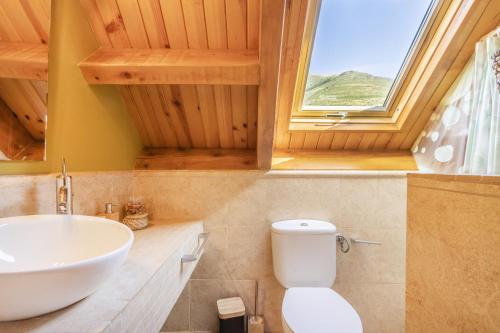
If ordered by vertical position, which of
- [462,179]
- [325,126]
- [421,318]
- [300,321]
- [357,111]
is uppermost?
[357,111]

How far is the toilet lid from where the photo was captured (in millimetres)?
1229

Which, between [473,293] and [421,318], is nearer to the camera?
[473,293]

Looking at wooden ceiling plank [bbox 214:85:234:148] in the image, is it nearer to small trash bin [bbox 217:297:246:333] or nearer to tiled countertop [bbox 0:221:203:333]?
tiled countertop [bbox 0:221:203:333]

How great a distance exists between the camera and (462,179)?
1.46ft

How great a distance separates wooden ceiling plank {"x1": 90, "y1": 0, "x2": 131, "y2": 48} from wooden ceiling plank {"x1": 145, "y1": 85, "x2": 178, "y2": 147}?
27 cm

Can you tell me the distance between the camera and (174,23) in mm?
1289

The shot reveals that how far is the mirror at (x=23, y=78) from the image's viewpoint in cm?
82

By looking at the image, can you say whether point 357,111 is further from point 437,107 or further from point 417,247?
point 417,247

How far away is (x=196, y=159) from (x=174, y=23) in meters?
0.93

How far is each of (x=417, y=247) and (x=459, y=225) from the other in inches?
5.6

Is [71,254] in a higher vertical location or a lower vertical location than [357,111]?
lower

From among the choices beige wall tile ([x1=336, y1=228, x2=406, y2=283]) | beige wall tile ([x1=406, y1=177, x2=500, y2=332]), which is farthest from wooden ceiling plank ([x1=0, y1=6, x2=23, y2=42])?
beige wall tile ([x1=336, y1=228, x2=406, y2=283])

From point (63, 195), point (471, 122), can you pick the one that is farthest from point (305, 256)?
point (63, 195)

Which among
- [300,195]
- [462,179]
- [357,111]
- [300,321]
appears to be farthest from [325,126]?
[462,179]
